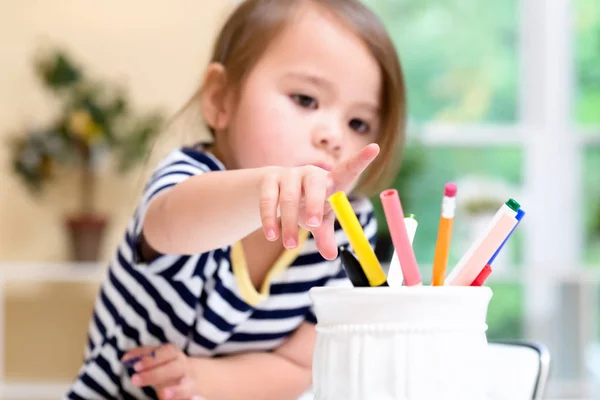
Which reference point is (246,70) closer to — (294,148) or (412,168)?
(294,148)

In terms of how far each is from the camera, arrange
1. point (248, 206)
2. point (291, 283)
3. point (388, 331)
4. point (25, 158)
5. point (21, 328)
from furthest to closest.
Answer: point (21, 328)
point (25, 158)
point (291, 283)
point (248, 206)
point (388, 331)

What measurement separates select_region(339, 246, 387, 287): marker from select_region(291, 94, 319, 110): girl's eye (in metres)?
0.38

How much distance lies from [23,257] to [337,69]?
96.5 inches

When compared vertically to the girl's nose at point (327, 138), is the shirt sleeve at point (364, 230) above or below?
below

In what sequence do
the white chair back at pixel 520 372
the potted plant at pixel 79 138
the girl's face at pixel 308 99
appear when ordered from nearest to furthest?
the white chair back at pixel 520 372 < the girl's face at pixel 308 99 < the potted plant at pixel 79 138

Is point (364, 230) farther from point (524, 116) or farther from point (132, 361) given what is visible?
point (524, 116)

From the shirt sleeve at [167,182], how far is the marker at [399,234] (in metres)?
0.29

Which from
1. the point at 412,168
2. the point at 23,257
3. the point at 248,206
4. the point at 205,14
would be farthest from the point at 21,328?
the point at 248,206

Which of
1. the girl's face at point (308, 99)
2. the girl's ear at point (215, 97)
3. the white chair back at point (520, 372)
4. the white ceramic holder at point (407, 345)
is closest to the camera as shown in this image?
the white ceramic holder at point (407, 345)

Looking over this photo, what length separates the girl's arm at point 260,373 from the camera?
833 millimetres

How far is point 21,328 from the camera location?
3.06 meters

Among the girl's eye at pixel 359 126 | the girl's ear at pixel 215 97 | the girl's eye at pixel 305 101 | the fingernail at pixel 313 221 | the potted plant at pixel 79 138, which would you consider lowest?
the fingernail at pixel 313 221

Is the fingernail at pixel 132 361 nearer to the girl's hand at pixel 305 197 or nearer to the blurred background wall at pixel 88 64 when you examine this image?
the girl's hand at pixel 305 197

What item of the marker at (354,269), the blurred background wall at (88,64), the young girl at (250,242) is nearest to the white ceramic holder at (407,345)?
the marker at (354,269)
